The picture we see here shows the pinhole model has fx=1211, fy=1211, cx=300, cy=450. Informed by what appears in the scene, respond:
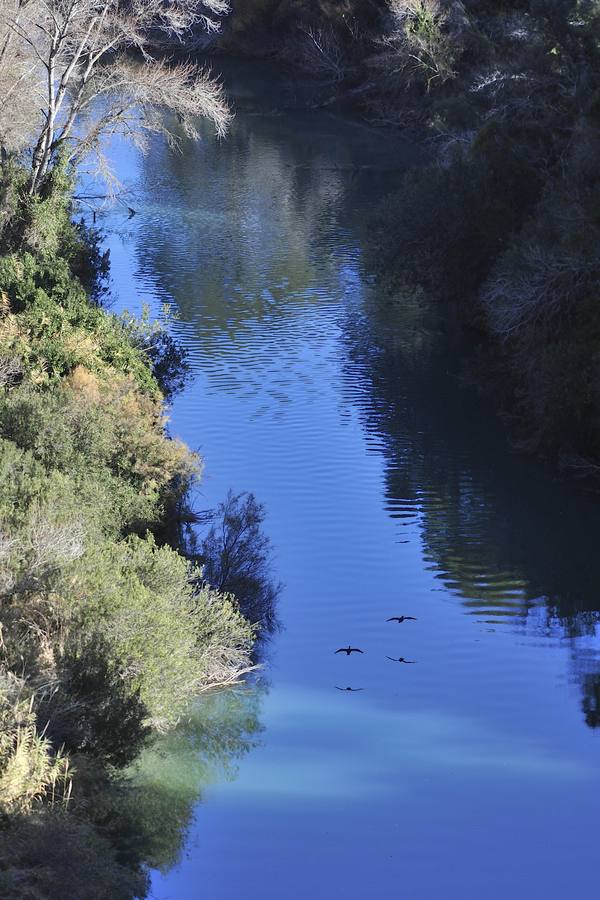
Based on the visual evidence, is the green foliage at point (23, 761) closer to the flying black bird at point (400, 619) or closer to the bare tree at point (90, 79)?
the flying black bird at point (400, 619)

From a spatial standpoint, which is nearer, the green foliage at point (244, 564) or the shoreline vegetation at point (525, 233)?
the green foliage at point (244, 564)

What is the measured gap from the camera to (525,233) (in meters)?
23.9

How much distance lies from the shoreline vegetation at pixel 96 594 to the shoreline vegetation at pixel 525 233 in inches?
245

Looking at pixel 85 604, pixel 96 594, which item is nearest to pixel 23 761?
pixel 85 604

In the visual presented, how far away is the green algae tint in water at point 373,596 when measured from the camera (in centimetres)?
1178

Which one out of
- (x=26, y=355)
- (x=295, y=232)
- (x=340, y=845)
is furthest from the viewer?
(x=295, y=232)

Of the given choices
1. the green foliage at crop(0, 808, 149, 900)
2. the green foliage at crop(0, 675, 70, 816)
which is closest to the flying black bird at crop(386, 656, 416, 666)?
the green foliage at crop(0, 675, 70, 816)

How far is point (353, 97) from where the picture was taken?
5497cm

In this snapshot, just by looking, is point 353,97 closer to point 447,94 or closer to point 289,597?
point 447,94

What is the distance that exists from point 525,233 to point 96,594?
14561 mm

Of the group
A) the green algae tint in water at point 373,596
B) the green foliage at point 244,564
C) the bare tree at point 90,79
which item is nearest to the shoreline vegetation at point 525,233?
the green algae tint in water at point 373,596

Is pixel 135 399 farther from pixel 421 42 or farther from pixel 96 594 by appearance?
pixel 421 42

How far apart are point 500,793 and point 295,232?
25484mm

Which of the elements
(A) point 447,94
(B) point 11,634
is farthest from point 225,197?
(B) point 11,634
